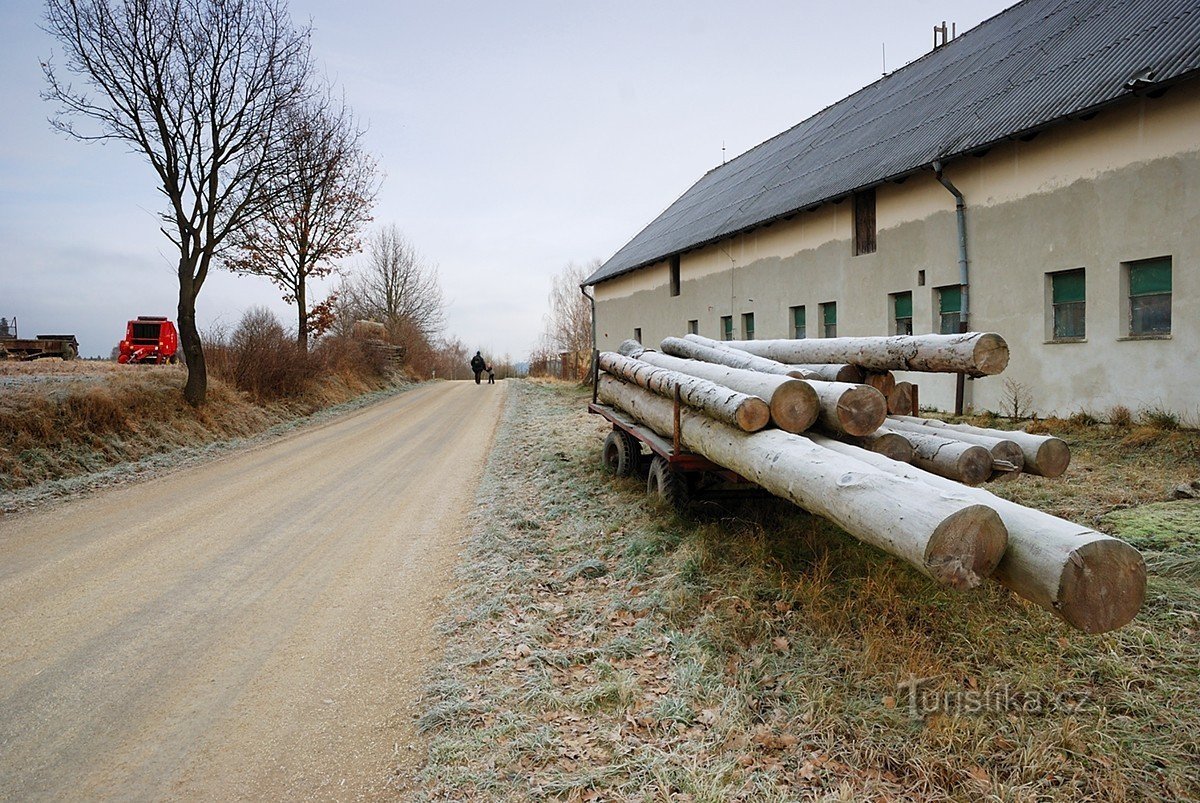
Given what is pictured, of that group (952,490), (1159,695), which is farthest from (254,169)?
(1159,695)

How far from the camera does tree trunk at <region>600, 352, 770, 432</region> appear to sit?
186 inches

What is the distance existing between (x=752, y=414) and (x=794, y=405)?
297 mm

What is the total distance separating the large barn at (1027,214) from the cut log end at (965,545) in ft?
28.7

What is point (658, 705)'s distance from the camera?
3.67m

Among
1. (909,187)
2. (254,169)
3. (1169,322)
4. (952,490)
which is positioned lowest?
(952,490)

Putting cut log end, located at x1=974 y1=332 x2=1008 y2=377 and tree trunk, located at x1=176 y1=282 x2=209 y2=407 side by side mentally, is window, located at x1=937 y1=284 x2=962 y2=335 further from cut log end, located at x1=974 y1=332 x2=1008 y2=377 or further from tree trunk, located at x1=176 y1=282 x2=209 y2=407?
tree trunk, located at x1=176 y1=282 x2=209 y2=407

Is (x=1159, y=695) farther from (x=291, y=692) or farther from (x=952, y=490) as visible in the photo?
(x=291, y=692)

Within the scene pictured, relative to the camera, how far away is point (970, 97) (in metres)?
13.6

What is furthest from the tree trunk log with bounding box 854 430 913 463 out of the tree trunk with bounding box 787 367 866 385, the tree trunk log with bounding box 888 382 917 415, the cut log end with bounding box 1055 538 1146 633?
the cut log end with bounding box 1055 538 1146 633

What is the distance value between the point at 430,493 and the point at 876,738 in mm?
6838

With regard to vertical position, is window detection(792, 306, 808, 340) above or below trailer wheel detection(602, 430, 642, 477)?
above

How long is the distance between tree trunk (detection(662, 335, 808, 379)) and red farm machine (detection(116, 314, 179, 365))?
22.5m

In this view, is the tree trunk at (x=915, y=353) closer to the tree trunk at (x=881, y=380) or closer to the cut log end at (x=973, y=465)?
the tree trunk at (x=881, y=380)

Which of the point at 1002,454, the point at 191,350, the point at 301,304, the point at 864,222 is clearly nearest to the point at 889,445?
the point at 1002,454
